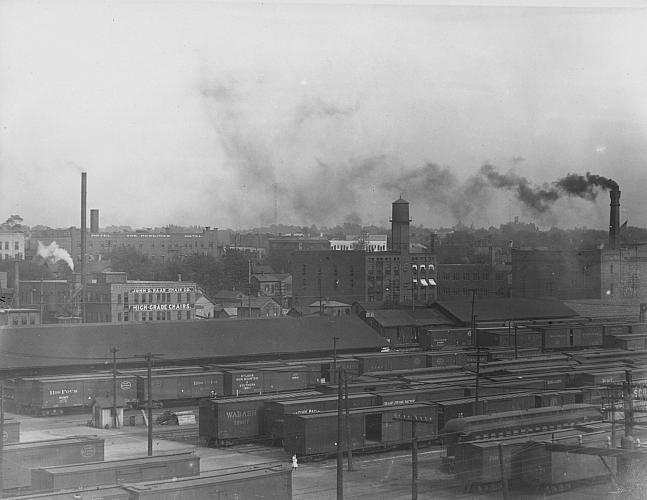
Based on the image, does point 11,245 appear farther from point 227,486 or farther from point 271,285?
point 227,486

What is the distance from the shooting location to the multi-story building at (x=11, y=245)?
1195 inches

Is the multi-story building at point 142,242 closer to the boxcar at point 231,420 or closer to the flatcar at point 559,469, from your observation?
the boxcar at point 231,420

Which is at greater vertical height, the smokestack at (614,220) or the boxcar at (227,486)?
the smokestack at (614,220)

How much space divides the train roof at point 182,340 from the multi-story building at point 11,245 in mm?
9814

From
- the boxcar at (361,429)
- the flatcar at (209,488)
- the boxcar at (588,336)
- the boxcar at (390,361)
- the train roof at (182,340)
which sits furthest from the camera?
the boxcar at (588,336)

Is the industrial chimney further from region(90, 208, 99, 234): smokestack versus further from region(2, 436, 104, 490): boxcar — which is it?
region(2, 436, 104, 490): boxcar

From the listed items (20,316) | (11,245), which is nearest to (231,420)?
(20,316)

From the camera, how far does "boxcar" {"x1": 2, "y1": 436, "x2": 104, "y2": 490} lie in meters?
11.8

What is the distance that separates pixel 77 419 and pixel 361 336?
1100 cm

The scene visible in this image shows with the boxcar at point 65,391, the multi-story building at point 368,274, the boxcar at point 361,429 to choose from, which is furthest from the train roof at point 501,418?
the multi-story building at point 368,274

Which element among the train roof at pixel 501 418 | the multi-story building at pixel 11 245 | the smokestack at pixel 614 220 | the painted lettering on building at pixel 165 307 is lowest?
the train roof at pixel 501 418

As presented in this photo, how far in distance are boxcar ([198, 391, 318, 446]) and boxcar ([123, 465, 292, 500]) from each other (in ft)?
15.3

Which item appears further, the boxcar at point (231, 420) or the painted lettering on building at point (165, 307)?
the painted lettering on building at point (165, 307)

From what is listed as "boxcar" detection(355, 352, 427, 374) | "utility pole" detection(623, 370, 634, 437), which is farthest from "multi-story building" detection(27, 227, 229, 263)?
"utility pole" detection(623, 370, 634, 437)
